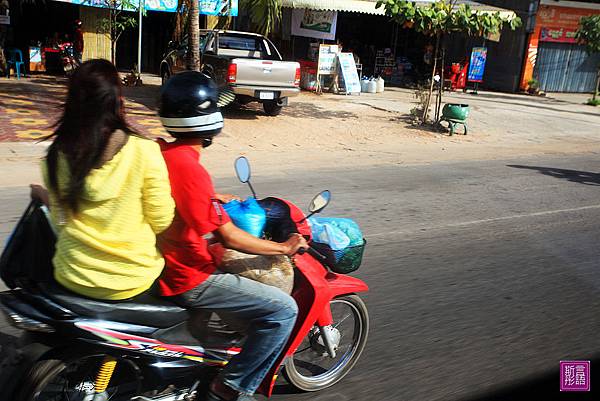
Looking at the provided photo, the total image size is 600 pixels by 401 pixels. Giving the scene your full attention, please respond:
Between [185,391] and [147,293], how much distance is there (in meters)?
0.61

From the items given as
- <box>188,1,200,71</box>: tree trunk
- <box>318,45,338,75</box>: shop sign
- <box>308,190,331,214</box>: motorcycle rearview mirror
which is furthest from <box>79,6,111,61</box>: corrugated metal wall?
<box>308,190,331,214</box>: motorcycle rearview mirror

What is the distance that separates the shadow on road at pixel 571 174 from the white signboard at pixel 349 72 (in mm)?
10113

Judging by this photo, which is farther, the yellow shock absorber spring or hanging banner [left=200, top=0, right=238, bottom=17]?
hanging banner [left=200, top=0, right=238, bottom=17]

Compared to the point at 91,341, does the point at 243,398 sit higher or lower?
lower

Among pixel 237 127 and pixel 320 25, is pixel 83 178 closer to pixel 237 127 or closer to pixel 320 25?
pixel 237 127

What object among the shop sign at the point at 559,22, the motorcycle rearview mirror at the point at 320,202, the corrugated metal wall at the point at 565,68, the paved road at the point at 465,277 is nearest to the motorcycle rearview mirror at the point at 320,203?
the motorcycle rearview mirror at the point at 320,202

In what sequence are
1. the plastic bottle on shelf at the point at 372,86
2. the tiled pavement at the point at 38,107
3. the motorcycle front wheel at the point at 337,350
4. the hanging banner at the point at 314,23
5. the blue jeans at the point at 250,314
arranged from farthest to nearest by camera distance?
the plastic bottle on shelf at the point at 372,86 → the hanging banner at the point at 314,23 → the tiled pavement at the point at 38,107 → the motorcycle front wheel at the point at 337,350 → the blue jeans at the point at 250,314

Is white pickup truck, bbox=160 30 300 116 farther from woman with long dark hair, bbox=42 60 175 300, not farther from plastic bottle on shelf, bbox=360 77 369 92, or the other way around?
woman with long dark hair, bbox=42 60 175 300

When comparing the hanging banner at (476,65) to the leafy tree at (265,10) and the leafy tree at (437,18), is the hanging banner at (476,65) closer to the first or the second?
the leafy tree at (437,18)

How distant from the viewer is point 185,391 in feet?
9.84

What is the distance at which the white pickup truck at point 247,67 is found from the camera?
45.2 feet

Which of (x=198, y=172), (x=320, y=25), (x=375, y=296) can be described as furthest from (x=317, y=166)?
(x=320, y=25)

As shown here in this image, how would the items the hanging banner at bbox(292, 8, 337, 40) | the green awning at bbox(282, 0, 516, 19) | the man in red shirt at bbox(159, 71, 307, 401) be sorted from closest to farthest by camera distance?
1. the man in red shirt at bbox(159, 71, 307, 401)
2. the green awning at bbox(282, 0, 516, 19)
3. the hanging banner at bbox(292, 8, 337, 40)

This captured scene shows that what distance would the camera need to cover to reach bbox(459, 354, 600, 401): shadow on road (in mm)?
3641
